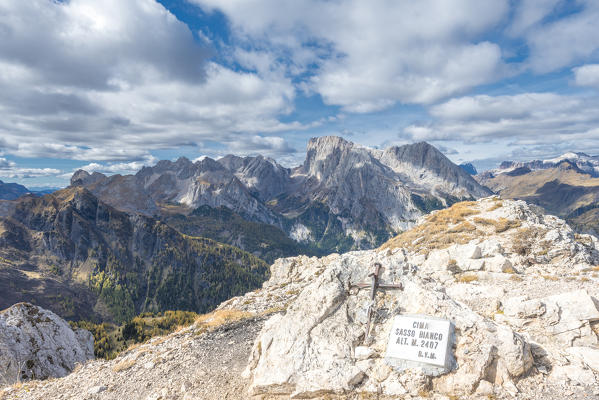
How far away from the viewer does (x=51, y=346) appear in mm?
36656

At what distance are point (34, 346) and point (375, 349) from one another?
44.0 meters

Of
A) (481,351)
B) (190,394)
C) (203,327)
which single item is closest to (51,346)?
(203,327)

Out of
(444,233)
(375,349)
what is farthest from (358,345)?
(444,233)

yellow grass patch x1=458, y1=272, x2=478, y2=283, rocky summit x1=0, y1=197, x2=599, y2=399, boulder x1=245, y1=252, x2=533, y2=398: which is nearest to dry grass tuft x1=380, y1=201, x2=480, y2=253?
yellow grass patch x1=458, y1=272, x2=478, y2=283

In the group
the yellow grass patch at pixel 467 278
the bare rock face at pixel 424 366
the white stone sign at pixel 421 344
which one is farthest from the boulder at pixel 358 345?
the yellow grass patch at pixel 467 278

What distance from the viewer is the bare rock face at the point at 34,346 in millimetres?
30438

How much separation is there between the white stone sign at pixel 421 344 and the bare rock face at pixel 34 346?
3651 centimetres

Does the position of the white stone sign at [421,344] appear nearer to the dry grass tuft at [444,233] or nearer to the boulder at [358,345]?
the boulder at [358,345]

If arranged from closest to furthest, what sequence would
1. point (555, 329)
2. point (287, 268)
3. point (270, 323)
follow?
point (555, 329) < point (270, 323) < point (287, 268)

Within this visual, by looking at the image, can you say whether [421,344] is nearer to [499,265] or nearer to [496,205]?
[499,265]

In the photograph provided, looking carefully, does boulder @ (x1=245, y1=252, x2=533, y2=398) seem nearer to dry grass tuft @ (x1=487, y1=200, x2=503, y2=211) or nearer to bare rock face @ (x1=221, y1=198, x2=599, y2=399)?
bare rock face @ (x1=221, y1=198, x2=599, y2=399)

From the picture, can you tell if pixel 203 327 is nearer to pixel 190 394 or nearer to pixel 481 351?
pixel 190 394

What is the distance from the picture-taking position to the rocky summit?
11.1 meters

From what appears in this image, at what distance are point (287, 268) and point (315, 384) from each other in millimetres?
56432
